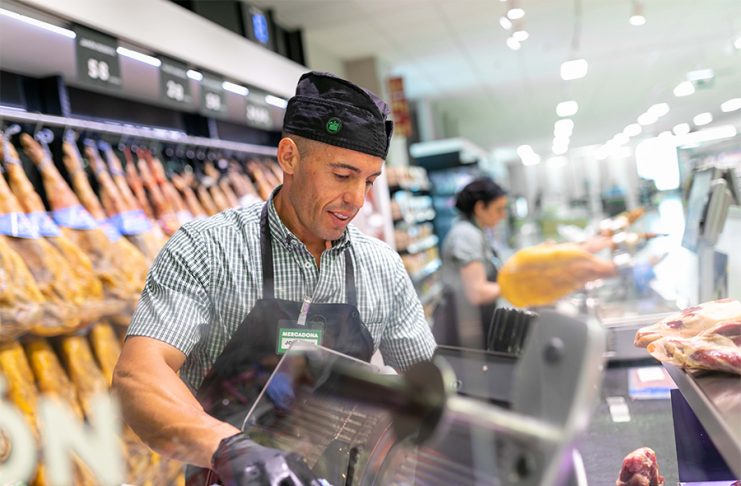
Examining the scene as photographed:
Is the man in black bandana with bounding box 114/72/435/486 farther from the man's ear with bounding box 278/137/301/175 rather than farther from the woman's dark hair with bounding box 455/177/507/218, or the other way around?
the woman's dark hair with bounding box 455/177/507/218

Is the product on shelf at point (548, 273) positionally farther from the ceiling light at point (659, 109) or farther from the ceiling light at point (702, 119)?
the ceiling light at point (659, 109)

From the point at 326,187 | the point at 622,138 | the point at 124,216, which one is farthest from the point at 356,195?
the point at 622,138

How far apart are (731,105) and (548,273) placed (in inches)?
53.7

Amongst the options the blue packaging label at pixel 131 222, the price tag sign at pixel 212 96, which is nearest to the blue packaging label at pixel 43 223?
the blue packaging label at pixel 131 222

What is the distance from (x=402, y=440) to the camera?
0.74 meters

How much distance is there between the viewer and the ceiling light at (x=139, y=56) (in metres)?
3.46

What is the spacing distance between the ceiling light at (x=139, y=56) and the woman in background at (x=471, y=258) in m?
1.90

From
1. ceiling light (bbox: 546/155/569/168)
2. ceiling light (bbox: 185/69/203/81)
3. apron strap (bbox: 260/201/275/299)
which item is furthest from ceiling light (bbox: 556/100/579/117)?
apron strap (bbox: 260/201/275/299)

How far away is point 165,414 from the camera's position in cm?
109

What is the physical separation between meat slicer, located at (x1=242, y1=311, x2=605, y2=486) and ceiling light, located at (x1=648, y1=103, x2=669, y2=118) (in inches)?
125

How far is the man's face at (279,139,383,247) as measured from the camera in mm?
1458

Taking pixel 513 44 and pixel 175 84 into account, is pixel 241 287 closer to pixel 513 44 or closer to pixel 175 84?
pixel 175 84

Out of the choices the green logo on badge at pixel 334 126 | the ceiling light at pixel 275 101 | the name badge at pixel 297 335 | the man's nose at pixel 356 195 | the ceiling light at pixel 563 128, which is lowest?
the name badge at pixel 297 335

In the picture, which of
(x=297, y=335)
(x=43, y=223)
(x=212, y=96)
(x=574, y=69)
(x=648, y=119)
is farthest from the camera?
(x=574, y=69)
